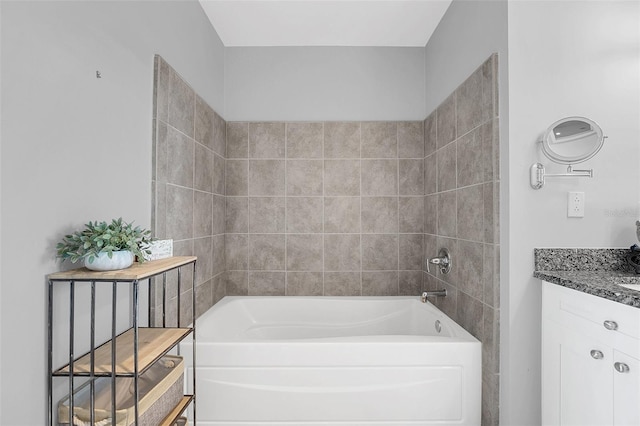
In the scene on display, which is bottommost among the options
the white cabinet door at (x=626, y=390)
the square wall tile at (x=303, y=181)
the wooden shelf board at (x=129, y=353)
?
the white cabinet door at (x=626, y=390)

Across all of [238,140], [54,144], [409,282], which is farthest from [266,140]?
[54,144]

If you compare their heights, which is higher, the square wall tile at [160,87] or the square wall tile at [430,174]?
the square wall tile at [160,87]

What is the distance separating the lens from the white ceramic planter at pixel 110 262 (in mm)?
Answer: 1154

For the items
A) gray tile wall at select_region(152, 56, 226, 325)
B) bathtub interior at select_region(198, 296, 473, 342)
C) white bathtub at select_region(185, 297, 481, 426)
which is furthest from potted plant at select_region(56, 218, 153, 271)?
bathtub interior at select_region(198, 296, 473, 342)

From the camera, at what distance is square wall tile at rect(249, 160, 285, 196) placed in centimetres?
294

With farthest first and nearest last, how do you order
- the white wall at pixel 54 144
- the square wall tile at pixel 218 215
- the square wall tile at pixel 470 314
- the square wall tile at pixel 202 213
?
the square wall tile at pixel 218 215, the square wall tile at pixel 202 213, the square wall tile at pixel 470 314, the white wall at pixel 54 144

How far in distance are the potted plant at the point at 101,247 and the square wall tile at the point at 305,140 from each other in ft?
6.05

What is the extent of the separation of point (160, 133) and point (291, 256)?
1.44 meters

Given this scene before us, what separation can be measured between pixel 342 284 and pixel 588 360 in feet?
5.81

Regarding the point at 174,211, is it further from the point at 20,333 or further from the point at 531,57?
the point at 531,57

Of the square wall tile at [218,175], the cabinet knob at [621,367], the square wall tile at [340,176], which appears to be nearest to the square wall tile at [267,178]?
the square wall tile at [218,175]

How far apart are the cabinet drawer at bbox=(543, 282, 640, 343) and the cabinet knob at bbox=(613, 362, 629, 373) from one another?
8 cm

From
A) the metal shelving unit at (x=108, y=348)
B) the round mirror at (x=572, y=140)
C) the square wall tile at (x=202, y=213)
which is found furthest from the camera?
the square wall tile at (x=202, y=213)

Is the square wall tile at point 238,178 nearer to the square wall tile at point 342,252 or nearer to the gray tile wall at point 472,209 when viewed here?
the square wall tile at point 342,252
